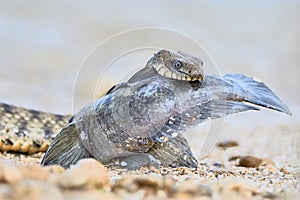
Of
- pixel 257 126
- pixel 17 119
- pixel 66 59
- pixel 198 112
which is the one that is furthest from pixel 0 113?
pixel 66 59

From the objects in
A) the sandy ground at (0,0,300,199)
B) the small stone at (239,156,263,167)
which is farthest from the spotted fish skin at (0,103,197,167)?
the small stone at (239,156,263,167)

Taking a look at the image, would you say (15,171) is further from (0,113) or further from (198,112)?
(0,113)

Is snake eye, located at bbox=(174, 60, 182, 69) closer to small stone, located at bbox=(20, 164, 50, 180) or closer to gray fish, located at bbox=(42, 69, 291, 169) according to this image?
gray fish, located at bbox=(42, 69, 291, 169)

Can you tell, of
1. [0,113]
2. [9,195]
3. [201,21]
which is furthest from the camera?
[201,21]

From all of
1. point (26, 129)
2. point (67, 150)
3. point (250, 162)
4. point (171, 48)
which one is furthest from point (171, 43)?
point (67, 150)

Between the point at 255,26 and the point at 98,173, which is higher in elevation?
the point at 255,26

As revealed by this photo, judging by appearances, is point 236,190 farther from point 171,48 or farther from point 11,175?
point 171,48
